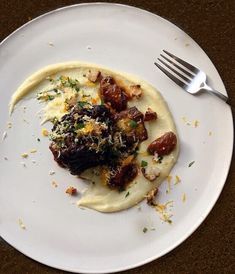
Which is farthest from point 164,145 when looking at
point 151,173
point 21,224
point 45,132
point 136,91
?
point 21,224

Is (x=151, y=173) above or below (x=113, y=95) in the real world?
below

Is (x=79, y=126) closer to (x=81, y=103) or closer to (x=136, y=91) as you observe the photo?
(x=81, y=103)

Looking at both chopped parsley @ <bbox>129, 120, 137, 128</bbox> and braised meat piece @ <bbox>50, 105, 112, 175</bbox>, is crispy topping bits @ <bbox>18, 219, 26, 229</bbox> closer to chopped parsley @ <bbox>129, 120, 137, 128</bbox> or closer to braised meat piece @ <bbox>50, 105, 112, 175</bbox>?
braised meat piece @ <bbox>50, 105, 112, 175</bbox>

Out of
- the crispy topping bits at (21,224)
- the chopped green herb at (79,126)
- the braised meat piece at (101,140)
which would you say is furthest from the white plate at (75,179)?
the chopped green herb at (79,126)

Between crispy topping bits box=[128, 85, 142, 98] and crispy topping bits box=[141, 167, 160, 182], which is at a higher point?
crispy topping bits box=[128, 85, 142, 98]

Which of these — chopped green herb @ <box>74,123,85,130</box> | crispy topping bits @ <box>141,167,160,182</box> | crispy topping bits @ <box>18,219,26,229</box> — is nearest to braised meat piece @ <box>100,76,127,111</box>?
chopped green herb @ <box>74,123,85,130</box>

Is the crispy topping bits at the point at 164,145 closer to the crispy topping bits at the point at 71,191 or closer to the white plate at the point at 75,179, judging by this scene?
the white plate at the point at 75,179
